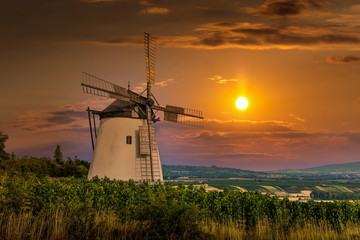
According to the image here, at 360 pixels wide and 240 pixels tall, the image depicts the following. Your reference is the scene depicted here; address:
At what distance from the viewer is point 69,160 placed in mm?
61188

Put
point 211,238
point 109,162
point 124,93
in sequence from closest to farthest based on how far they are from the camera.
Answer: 1. point 211,238
2. point 109,162
3. point 124,93

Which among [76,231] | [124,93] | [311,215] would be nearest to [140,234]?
[76,231]

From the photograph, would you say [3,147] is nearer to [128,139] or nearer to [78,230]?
[128,139]

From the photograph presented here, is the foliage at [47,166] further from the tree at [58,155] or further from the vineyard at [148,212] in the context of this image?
the vineyard at [148,212]

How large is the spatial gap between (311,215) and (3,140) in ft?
143

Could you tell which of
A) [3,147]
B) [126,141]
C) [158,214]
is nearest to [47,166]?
[3,147]

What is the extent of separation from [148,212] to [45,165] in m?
45.1

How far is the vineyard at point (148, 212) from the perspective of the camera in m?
16.6

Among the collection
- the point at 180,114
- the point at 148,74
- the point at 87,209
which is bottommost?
the point at 87,209

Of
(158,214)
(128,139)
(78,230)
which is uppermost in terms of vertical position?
(128,139)

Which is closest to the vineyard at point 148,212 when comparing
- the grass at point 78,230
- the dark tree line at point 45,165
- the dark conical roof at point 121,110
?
the grass at point 78,230

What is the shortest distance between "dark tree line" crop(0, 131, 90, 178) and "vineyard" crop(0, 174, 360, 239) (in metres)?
30.2

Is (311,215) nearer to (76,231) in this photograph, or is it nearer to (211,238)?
(211,238)

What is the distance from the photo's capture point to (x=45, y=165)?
2288 inches
